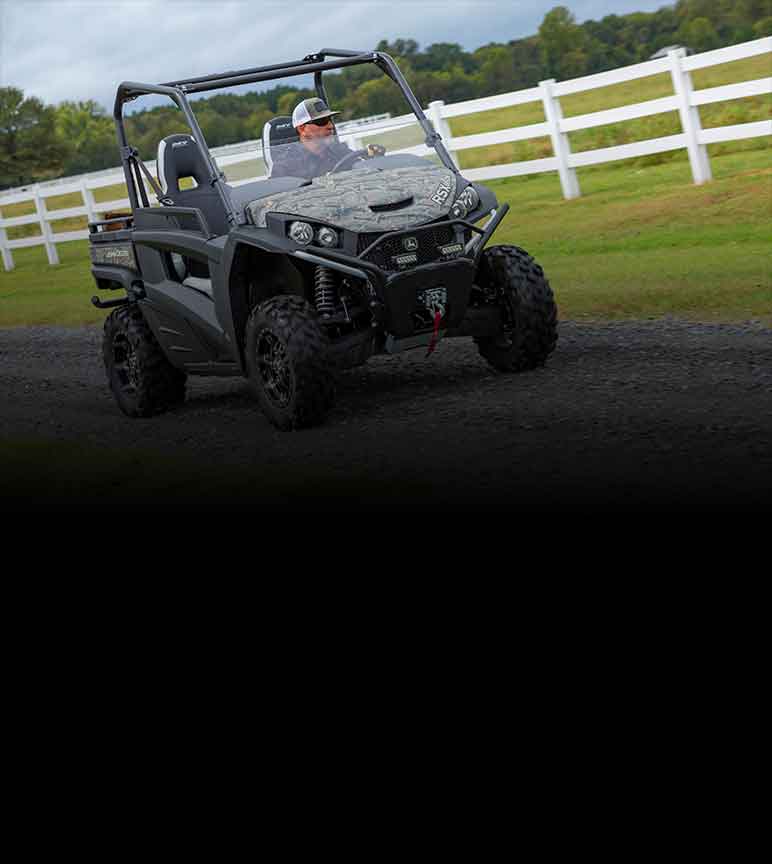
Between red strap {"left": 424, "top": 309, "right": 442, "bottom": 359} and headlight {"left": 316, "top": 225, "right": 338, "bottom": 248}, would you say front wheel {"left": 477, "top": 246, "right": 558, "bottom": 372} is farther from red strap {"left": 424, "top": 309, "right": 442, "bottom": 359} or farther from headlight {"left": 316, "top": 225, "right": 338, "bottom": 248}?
headlight {"left": 316, "top": 225, "right": 338, "bottom": 248}

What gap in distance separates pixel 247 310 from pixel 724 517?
4.04 meters

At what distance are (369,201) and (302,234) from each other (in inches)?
18.2

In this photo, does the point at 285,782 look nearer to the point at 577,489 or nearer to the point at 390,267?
the point at 577,489

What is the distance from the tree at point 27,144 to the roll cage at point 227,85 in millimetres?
79670

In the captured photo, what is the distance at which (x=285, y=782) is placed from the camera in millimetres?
3570

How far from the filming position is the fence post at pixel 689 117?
16.9 metres

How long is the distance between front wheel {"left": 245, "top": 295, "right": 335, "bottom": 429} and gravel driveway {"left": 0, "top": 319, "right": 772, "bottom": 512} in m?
0.15

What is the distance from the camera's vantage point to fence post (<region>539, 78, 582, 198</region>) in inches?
747

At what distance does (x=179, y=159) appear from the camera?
350 inches

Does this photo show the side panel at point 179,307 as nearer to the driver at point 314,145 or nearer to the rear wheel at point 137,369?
the rear wheel at point 137,369

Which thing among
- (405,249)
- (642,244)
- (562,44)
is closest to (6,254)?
(642,244)

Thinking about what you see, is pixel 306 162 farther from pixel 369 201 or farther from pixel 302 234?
pixel 302 234

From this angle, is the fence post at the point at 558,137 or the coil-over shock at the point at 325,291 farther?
the fence post at the point at 558,137

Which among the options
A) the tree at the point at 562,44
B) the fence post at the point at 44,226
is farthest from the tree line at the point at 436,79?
the fence post at the point at 44,226
